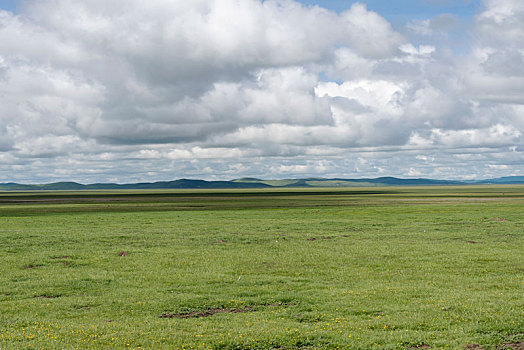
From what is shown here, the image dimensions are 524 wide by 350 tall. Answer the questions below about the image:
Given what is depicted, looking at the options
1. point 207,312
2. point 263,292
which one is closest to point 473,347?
point 207,312

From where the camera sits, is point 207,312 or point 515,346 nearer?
point 515,346

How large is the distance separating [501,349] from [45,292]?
65.0 feet

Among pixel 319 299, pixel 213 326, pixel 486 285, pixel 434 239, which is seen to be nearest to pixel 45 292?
pixel 213 326

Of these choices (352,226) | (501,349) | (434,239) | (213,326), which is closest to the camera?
(501,349)

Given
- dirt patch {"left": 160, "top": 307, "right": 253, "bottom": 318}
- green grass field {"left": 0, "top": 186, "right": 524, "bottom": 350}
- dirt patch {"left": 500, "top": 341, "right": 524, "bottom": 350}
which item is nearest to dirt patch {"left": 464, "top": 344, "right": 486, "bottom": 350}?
green grass field {"left": 0, "top": 186, "right": 524, "bottom": 350}

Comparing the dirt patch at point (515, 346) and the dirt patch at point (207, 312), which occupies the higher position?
the dirt patch at point (515, 346)

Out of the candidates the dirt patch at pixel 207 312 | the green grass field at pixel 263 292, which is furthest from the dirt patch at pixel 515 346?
the dirt patch at pixel 207 312

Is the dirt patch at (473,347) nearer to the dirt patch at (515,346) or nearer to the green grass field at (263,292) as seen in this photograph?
the green grass field at (263,292)

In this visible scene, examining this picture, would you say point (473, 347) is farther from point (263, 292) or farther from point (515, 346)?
point (263, 292)

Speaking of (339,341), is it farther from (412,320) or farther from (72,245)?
(72,245)

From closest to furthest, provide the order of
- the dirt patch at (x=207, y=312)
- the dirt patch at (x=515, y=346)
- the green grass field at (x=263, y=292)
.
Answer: the dirt patch at (x=515, y=346) → the green grass field at (x=263, y=292) → the dirt patch at (x=207, y=312)

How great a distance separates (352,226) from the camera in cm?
5500

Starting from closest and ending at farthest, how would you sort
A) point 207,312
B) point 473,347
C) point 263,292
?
1. point 473,347
2. point 207,312
3. point 263,292

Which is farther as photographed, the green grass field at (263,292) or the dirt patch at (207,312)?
the dirt patch at (207,312)
